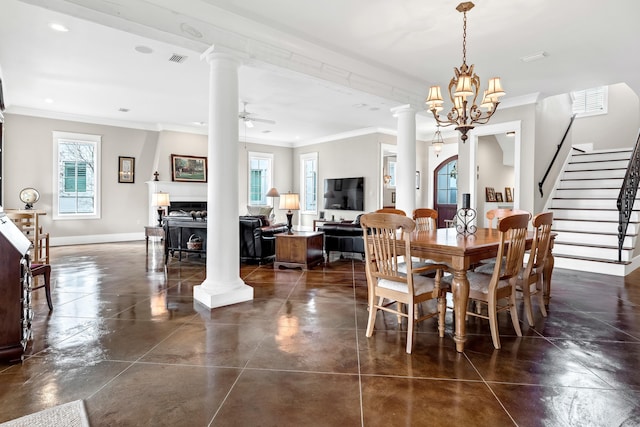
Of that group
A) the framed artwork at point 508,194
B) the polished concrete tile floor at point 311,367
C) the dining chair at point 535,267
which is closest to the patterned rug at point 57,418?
the polished concrete tile floor at point 311,367

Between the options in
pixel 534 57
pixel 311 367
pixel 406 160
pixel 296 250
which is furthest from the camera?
pixel 406 160

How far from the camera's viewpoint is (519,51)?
4.41 meters

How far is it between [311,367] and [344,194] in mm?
7750

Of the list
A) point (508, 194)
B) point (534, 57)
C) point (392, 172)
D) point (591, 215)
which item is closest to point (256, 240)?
point (534, 57)

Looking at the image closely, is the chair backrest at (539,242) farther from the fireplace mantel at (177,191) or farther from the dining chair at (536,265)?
the fireplace mantel at (177,191)

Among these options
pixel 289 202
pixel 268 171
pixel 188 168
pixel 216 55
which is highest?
pixel 216 55

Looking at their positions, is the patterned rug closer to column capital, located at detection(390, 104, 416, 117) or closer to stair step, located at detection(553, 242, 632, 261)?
column capital, located at detection(390, 104, 416, 117)

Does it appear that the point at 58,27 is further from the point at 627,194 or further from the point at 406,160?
the point at 627,194

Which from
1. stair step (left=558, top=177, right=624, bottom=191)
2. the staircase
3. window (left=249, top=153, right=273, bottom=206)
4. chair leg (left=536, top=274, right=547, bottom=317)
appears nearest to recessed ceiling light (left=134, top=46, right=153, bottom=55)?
chair leg (left=536, top=274, right=547, bottom=317)

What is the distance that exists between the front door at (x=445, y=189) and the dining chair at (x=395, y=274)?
7.73 meters

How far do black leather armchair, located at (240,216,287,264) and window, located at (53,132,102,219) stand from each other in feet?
15.6

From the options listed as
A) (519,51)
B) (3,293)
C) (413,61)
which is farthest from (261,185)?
(3,293)

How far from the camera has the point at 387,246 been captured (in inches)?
104

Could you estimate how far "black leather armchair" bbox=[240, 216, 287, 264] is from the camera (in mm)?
5789
